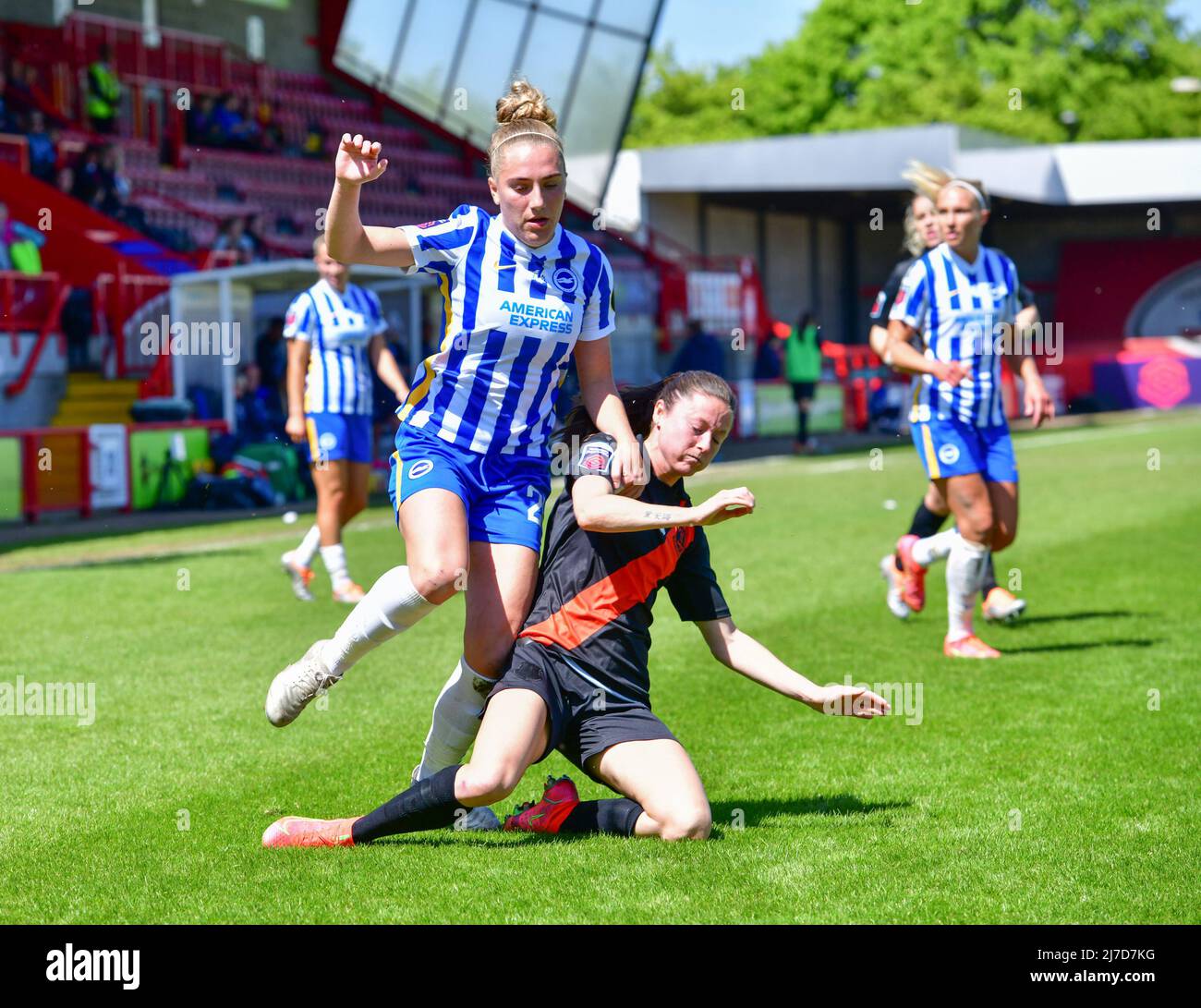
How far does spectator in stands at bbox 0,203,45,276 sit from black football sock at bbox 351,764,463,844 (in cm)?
1549

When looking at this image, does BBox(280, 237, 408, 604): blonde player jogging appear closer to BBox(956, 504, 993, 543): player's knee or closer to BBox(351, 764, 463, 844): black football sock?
BBox(956, 504, 993, 543): player's knee

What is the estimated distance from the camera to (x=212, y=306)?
20.0m

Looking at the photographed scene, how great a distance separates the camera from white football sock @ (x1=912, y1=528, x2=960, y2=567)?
29.0ft

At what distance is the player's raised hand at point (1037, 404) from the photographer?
8.06 metres

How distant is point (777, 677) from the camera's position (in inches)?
194

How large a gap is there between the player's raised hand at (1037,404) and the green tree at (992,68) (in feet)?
174

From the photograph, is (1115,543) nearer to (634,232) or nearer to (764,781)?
(764,781)

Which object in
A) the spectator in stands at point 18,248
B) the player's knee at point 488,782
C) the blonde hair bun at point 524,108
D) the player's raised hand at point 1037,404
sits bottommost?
the player's knee at point 488,782

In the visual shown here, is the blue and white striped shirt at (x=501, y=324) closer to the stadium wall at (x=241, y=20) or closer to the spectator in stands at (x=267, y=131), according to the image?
the spectator in stands at (x=267, y=131)

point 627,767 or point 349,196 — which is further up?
point 349,196

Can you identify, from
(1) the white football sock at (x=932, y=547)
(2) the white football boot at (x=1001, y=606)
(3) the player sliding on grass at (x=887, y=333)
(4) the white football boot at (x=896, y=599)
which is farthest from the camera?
(4) the white football boot at (x=896, y=599)

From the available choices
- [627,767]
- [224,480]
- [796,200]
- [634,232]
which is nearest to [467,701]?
[627,767]

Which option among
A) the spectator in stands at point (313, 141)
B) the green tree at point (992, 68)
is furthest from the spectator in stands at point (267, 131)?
the green tree at point (992, 68)
